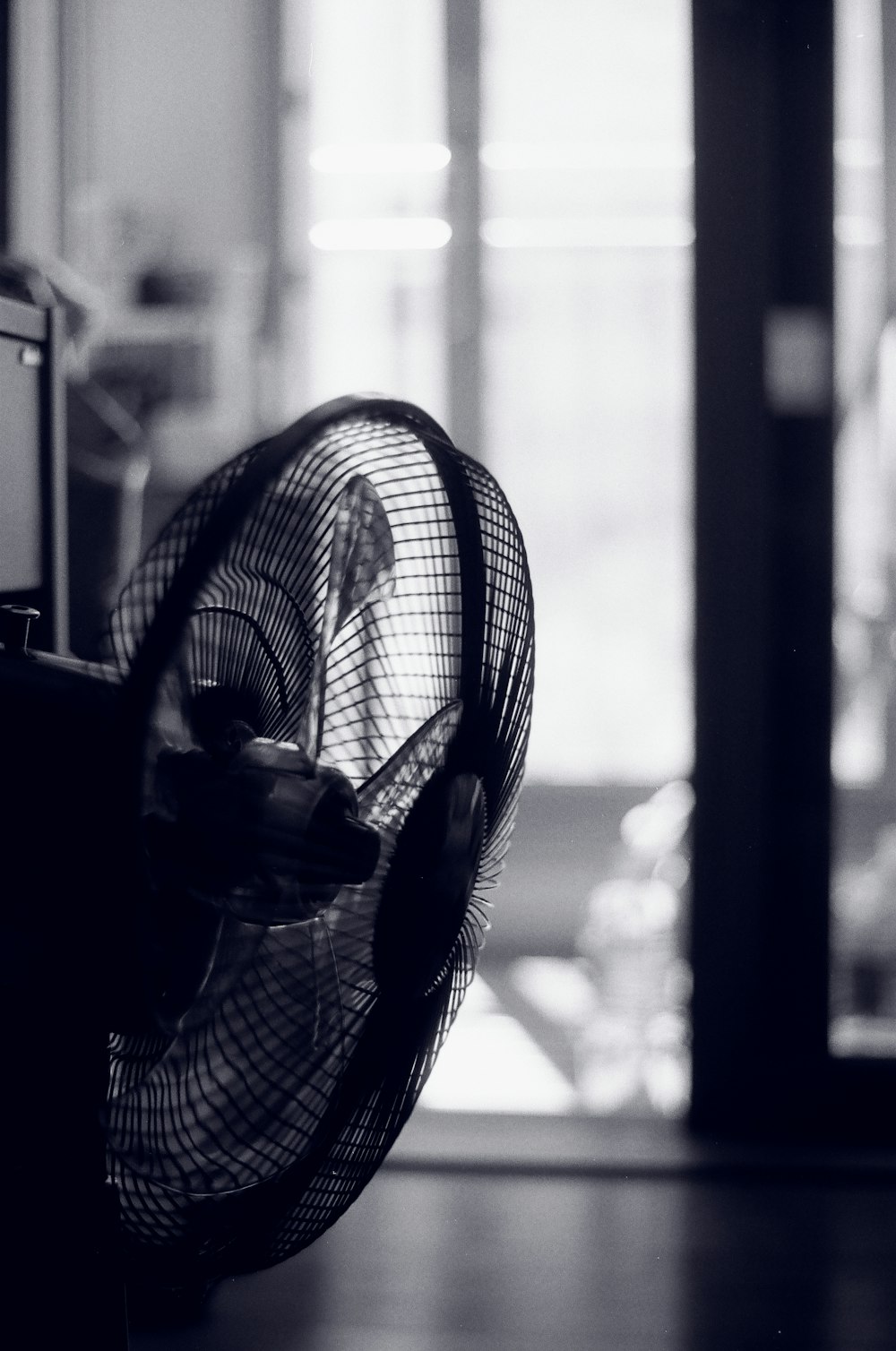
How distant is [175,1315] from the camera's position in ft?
3.72

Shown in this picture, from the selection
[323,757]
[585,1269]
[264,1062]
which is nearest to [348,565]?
[323,757]

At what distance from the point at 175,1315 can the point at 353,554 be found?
0.79 metres

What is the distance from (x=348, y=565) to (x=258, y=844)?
0.54ft

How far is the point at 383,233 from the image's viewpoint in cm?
370

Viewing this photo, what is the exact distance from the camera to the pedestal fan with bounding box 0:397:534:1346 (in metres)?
0.56

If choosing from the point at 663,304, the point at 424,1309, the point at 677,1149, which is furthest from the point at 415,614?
the point at 663,304

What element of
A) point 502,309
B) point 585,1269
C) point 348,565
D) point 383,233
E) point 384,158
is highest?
point 384,158

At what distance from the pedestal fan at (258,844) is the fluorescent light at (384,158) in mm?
3184

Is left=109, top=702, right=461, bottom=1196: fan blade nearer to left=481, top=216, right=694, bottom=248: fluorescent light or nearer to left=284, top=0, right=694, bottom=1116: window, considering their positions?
left=284, top=0, right=694, bottom=1116: window

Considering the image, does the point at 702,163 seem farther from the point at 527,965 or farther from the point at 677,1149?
the point at 527,965

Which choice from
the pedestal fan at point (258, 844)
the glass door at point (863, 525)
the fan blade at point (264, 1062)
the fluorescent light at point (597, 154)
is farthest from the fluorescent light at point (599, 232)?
the fan blade at point (264, 1062)

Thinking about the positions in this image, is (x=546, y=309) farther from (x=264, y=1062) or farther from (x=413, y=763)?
(x=264, y=1062)

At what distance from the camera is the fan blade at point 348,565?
66 centimetres

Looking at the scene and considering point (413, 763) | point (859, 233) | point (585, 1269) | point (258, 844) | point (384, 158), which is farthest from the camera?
point (384, 158)
